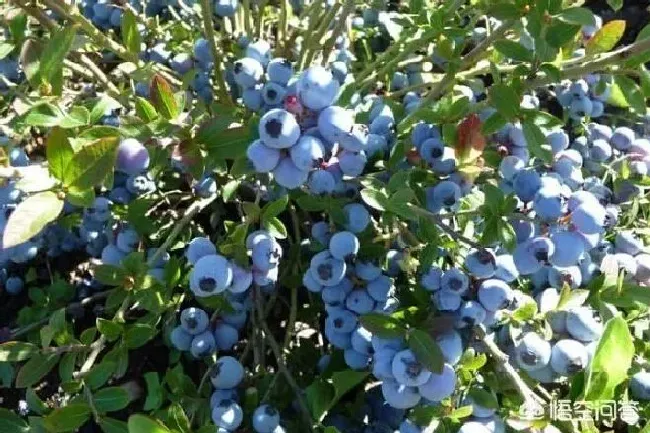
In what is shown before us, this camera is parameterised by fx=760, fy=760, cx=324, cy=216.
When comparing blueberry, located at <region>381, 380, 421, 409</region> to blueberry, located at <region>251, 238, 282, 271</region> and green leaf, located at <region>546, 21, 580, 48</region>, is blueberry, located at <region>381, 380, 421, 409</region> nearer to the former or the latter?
blueberry, located at <region>251, 238, 282, 271</region>

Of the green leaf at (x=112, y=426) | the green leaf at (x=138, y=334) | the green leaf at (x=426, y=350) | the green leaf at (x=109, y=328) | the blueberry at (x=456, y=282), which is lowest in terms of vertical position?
the green leaf at (x=112, y=426)

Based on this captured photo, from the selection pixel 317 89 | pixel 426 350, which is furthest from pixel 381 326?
pixel 317 89

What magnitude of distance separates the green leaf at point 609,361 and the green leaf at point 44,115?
0.92 m

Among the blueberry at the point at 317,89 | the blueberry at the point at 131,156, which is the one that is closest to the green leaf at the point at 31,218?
the blueberry at the point at 131,156

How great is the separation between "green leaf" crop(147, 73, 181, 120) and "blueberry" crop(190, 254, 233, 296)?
0.81 ft

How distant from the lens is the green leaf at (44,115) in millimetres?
1228

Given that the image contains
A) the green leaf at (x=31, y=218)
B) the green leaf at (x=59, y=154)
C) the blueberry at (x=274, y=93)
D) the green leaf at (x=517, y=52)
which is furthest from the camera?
the blueberry at (x=274, y=93)

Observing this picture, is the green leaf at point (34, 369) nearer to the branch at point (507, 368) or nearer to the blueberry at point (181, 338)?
the blueberry at point (181, 338)

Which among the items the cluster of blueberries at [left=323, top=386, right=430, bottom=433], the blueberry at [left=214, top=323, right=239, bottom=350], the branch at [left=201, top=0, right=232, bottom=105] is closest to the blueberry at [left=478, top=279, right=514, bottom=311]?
the cluster of blueberries at [left=323, top=386, right=430, bottom=433]

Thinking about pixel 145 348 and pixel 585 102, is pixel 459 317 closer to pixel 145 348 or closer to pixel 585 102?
pixel 585 102

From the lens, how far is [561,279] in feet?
4.82

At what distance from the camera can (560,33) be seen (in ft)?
4.25

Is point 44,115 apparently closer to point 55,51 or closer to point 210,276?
point 55,51

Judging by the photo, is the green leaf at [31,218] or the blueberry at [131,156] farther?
the blueberry at [131,156]
